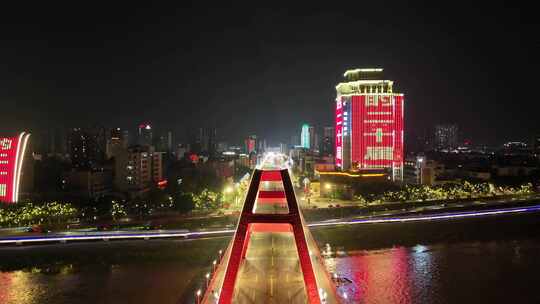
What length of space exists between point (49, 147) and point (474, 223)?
180 ft

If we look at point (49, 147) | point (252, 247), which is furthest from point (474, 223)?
point (49, 147)

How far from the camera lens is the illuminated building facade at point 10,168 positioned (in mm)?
22953

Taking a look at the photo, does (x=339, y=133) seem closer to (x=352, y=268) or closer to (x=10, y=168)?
(x=10, y=168)

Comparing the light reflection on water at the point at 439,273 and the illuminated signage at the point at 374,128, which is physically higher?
the illuminated signage at the point at 374,128

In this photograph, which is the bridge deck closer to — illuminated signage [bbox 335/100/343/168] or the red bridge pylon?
the red bridge pylon

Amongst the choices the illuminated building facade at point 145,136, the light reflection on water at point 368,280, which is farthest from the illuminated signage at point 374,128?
the illuminated building facade at point 145,136

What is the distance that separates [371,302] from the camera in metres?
11.2

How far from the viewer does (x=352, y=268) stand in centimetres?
1447

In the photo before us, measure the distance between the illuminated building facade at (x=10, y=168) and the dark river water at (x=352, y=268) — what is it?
712 cm

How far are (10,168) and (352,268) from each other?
17444 millimetres

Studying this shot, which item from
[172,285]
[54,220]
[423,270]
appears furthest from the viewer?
[54,220]

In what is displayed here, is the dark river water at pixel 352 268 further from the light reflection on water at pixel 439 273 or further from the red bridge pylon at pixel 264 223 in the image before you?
the red bridge pylon at pixel 264 223

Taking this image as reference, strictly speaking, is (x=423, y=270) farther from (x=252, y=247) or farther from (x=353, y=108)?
(x=353, y=108)

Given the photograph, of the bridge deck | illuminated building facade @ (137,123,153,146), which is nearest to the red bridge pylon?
the bridge deck
